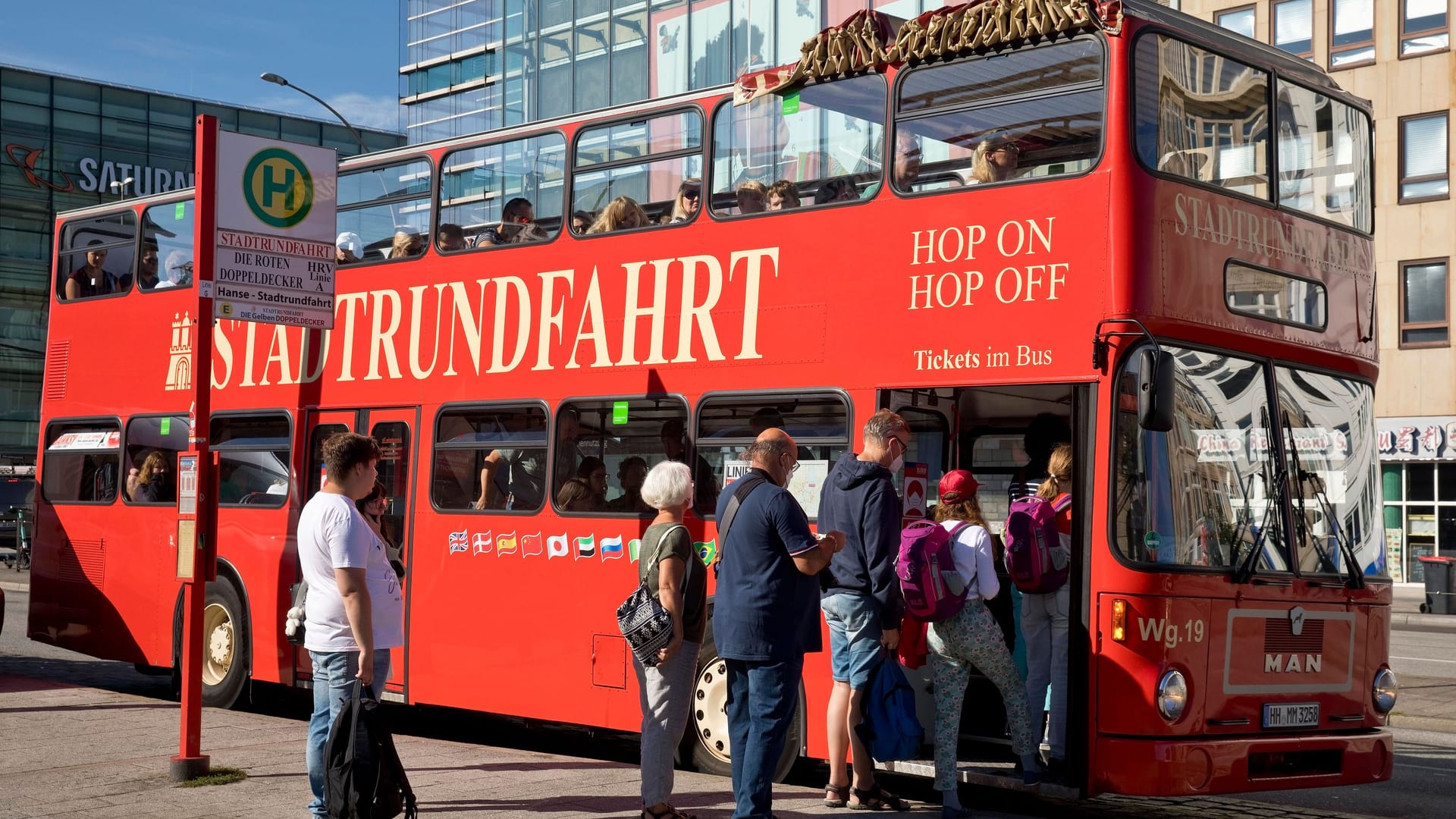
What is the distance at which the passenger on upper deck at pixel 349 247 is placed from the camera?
12.5m

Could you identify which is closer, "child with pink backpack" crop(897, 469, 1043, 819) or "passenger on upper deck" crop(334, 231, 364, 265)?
"child with pink backpack" crop(897, 469, 1043, 819)

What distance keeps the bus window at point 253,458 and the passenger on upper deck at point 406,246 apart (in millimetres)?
1751

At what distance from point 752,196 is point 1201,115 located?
2775 millimetres

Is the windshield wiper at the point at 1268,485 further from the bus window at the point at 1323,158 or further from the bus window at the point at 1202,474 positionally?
the bus window at the point at 1323,158

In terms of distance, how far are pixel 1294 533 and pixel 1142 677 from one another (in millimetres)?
1333

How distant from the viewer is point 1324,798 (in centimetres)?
1016

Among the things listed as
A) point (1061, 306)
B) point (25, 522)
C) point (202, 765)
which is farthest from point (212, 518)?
point (25, 522)

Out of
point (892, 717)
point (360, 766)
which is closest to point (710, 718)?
point (892, 717)

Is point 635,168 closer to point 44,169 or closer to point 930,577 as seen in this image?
point 930,577

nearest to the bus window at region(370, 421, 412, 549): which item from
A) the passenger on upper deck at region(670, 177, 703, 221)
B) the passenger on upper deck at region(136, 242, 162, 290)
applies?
the passenger on upper deck at region(670, 177, 703, 221)

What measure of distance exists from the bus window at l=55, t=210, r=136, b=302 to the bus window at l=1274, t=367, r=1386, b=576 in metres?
10.4

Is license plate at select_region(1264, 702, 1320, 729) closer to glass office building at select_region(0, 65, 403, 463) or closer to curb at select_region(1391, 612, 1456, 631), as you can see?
curb at select_region(1391, 612, 1456, 631)

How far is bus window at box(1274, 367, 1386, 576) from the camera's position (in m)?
8.54

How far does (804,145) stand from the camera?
31.3 feet
